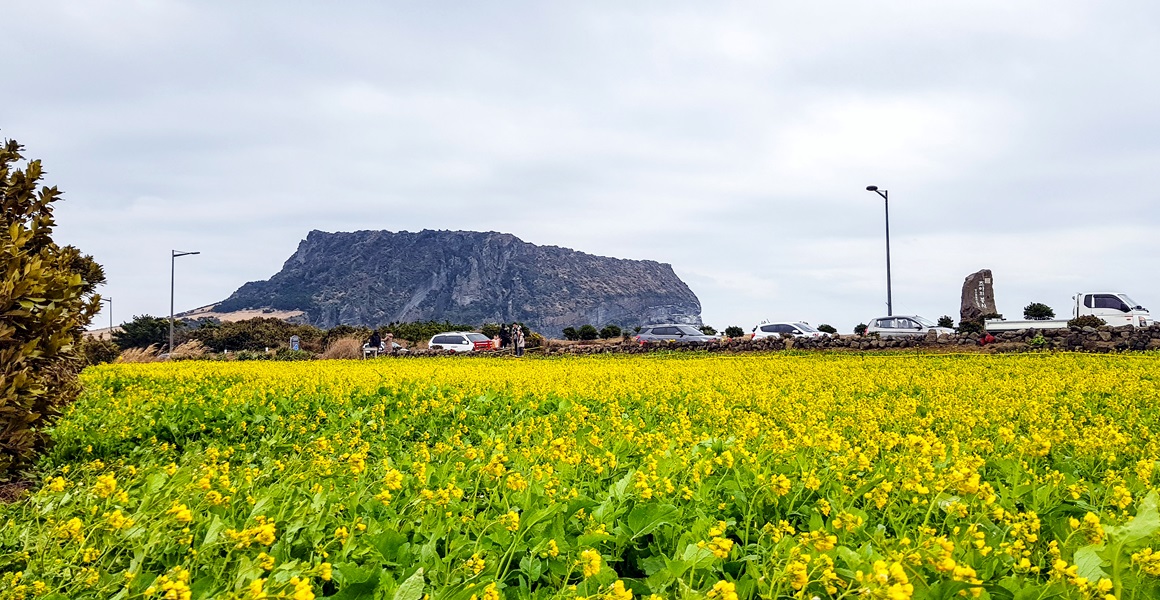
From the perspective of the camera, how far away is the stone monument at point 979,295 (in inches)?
1344

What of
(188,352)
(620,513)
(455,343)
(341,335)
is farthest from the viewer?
(341,335)

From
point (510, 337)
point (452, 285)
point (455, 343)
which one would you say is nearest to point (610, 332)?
point (510, 337)

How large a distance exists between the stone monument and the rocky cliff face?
123m

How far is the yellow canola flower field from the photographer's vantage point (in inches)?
94.5

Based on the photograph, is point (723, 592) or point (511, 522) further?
point (511, 522)

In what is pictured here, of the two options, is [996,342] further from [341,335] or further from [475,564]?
[341,335]

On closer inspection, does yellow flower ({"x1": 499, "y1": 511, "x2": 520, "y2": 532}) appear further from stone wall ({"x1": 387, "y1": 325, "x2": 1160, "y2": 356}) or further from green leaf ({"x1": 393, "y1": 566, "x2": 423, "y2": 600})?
stone wall ({"x1": 387, "y1": 325, "x2": 1160, "y2": 356})

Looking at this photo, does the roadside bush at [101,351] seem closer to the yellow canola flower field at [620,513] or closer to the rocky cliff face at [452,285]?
the yellow canola flower field at [620,513]

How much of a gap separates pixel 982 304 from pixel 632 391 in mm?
31096

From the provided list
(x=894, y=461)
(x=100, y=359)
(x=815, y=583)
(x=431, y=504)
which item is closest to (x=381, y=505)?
(x=431, y=504)

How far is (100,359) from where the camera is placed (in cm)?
2142

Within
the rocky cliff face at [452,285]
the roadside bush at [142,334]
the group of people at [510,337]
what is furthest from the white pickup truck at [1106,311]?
the rocky cliff face at [452,285]

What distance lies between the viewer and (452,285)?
170 meters

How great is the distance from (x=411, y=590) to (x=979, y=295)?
1475 inches
